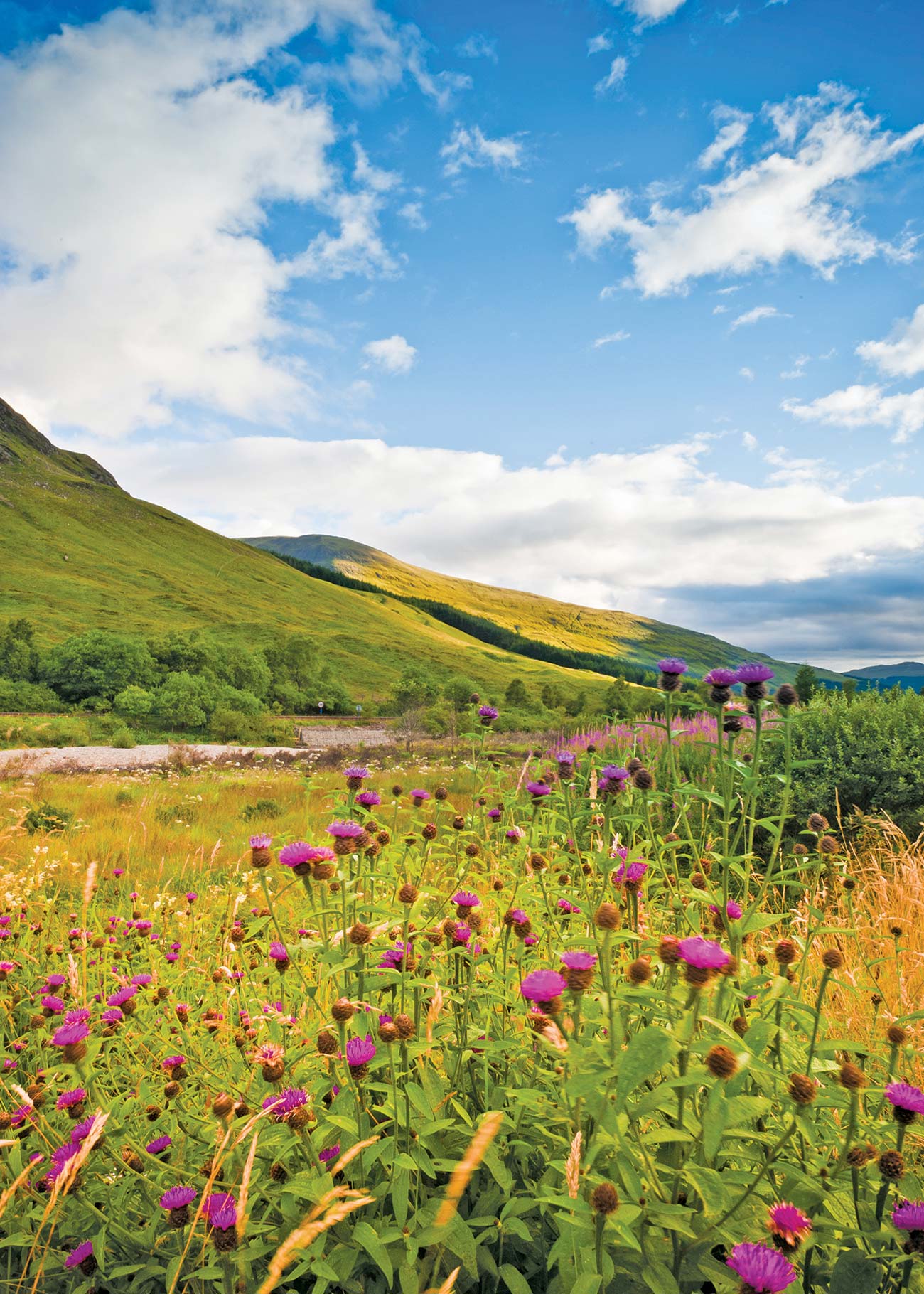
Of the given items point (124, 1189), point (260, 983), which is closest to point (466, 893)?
point (124, 1189)

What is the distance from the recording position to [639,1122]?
2045 millimetres

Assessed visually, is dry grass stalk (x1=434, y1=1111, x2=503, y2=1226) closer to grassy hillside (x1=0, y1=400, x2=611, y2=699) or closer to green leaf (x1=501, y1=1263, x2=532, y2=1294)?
green leaf (x1=501, y1=1263, x2=532, y2=1294)

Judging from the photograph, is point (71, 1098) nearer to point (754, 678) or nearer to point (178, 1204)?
point (178, 1204)

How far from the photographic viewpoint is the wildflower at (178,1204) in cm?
146

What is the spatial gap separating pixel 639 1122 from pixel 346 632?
107788 mm

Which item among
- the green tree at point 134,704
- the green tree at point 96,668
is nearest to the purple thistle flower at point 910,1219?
the green tree at point 134,704

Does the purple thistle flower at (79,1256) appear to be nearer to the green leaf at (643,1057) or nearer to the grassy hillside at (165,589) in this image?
the green leaf at (643,1057)

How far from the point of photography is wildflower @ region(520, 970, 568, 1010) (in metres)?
1.29

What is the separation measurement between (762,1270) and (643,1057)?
1.19 ft

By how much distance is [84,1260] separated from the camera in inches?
64.9

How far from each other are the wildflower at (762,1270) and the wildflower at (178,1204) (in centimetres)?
125

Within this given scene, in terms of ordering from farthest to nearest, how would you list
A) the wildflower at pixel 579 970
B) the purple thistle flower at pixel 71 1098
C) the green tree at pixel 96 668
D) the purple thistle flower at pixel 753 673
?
1. the green tree at pixel 96 668
2. the purple thistle flower at pixel 753 673
3. the purple thistle flower at pixel 71 1098
4. the wildflower at pixel 579 970

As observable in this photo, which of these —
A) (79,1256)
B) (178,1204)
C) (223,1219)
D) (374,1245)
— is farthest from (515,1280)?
(79,1256)

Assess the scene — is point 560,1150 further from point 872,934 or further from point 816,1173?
point 872,934
